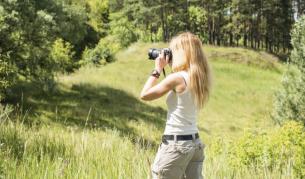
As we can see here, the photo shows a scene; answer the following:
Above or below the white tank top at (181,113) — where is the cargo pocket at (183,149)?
below

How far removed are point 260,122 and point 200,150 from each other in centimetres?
2605

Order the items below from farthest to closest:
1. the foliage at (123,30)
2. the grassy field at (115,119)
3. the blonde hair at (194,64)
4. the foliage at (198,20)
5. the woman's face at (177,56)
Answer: the foliage at (123,30) → the foliage at (198,20) → the grassy field at (115,119) → the woman's face at (177,56) → the blonde hair at (194,64)

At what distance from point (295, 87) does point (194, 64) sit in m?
18.4

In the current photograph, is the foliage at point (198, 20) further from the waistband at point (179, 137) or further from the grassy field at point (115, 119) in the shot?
the waistband at point (179, 137)

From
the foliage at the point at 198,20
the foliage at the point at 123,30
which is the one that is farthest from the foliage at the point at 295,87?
the foliage at the point at 123,30

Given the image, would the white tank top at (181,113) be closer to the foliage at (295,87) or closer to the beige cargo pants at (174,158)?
the beige cargo pants at (174,158)

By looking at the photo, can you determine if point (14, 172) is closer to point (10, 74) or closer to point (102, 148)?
point (102, 148)

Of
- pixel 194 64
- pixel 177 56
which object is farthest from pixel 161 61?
pixel 194 64

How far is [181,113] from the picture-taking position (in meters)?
3.99

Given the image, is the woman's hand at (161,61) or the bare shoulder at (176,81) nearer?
the bare shoulder at (176,81)

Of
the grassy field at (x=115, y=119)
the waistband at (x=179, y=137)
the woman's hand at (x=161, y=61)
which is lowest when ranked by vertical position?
the grassy field at (x=115, y=119)

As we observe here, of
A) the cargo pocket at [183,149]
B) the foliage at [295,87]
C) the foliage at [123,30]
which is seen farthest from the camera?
the foliage at [123,30]

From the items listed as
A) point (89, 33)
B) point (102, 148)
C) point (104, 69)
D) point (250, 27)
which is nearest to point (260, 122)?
point (104, 69)

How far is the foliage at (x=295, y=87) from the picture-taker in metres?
21.0
